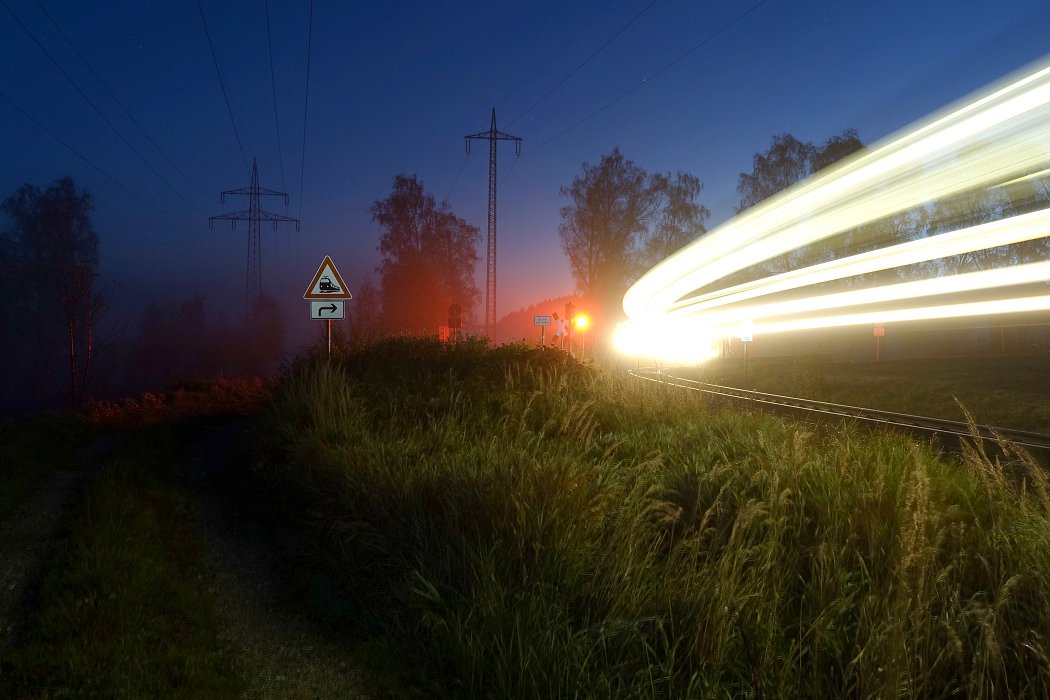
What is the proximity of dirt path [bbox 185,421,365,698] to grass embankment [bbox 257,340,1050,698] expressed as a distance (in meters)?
0.41

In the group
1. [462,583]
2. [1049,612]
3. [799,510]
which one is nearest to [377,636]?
[462,583]

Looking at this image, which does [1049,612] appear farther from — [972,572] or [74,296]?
[74,296]

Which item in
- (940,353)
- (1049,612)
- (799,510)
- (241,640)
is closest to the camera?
(1049,612)

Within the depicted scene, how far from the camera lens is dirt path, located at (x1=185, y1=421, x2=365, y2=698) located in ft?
13.9

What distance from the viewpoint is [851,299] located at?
1317 centimetres

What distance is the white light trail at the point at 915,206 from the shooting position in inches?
341

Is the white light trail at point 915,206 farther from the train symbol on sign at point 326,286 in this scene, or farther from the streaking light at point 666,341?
the streaking light at point 666,341

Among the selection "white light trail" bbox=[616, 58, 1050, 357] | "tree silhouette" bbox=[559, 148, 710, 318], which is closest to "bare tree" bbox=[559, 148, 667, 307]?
"tree silhouette" bbox=[559, 148, 710, 318]

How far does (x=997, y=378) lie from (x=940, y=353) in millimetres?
8483

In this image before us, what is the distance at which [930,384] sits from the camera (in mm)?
21844

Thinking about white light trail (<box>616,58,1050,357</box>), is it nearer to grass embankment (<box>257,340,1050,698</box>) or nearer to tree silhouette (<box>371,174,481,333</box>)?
grass embankment (<box>257,340,1050,698</box>)

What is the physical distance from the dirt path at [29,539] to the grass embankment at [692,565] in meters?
2.26

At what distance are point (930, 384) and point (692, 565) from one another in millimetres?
21057

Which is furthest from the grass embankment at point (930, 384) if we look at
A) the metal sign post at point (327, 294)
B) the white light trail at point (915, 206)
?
the metal sign post at point (327, 294)
